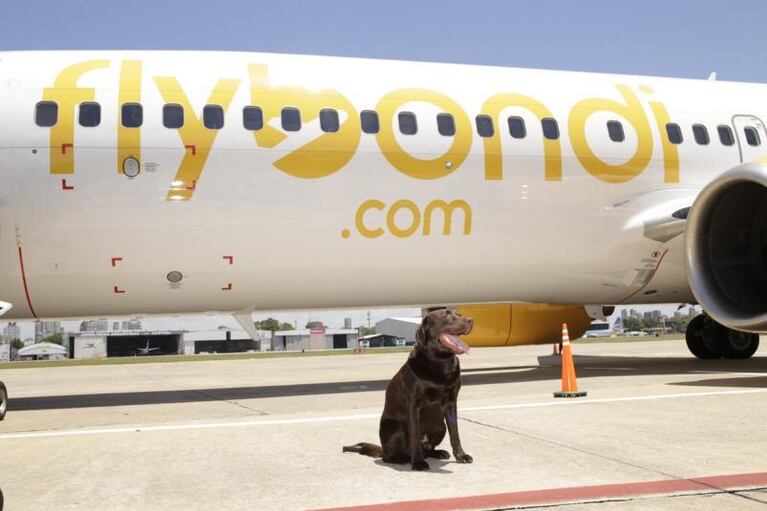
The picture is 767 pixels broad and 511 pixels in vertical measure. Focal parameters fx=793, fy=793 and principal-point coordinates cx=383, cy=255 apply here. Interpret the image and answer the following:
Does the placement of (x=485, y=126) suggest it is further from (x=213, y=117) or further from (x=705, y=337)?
(x=705, y=337)

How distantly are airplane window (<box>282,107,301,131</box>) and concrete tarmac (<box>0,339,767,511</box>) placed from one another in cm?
352

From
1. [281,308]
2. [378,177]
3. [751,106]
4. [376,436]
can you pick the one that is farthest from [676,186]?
[376,436]

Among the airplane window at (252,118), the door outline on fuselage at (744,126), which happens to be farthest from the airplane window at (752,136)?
the airplane window at (252,118)

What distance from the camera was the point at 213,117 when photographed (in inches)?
397

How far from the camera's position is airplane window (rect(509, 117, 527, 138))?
11328mm

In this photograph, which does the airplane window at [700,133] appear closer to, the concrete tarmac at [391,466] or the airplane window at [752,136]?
the airplane window at [752,136]

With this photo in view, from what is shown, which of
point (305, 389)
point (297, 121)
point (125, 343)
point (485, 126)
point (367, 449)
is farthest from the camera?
point (125, 343)

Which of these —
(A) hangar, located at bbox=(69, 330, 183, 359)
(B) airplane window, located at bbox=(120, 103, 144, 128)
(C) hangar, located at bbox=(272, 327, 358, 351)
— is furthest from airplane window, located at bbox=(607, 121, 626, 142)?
(C) hangar, located at bbox=(272, 327, 358, 351)

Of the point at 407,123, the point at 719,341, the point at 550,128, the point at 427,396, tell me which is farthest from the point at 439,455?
the point at 719,341

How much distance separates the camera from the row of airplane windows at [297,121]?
31.8 feet

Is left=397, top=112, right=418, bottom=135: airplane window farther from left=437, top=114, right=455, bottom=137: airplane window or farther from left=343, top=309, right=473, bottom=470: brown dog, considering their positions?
left=343, top=309, right=473, bottom=470: brown dog

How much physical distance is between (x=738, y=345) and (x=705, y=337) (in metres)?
0.64

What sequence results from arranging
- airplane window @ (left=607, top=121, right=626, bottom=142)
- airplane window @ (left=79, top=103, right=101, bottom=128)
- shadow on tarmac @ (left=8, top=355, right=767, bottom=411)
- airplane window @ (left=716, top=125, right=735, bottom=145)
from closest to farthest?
airplane window @ (left=79, top=103, right=101, bottom=128) → shadow on tarmac @ (left=8, top=355, right=767, bottom=411) → airplane window @ (left=607, top=121, right=626, bottom=142) → airplane window @ (left=716, top=125, right=735, bottom=145)

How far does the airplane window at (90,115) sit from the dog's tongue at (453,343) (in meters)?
6.45
